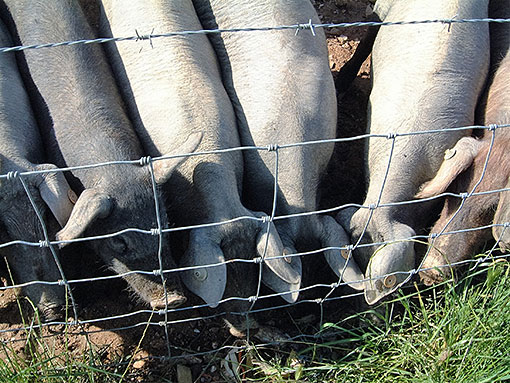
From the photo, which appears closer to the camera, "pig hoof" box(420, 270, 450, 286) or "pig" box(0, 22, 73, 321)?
"pig" box(0, 22, 73, 321)

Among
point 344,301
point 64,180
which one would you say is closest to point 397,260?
point 344,301

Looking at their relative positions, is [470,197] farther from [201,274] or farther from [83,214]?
[83,214]

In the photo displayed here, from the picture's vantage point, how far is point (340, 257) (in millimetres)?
2979

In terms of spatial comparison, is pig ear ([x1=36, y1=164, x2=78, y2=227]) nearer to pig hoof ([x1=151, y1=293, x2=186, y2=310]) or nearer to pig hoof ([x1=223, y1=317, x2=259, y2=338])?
pig hoof ([x1=151, y1=293, x2=186, y2=310])

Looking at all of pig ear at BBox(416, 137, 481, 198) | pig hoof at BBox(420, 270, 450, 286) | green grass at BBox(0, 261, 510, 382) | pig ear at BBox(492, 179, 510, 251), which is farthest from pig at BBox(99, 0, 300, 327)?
pig ear at BBox(492, 179, 510, 251)

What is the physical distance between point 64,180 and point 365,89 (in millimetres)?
2583

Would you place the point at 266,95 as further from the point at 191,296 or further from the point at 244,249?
the point at 191,296

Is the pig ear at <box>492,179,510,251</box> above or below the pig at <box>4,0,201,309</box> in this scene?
below

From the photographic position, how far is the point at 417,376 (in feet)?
8.64

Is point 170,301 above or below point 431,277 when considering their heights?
above

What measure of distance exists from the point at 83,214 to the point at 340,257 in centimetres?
136

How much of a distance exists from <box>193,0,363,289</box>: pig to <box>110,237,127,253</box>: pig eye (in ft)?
2.86

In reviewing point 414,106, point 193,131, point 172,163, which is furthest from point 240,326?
point 414,106

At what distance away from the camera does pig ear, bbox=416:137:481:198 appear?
122 inches
